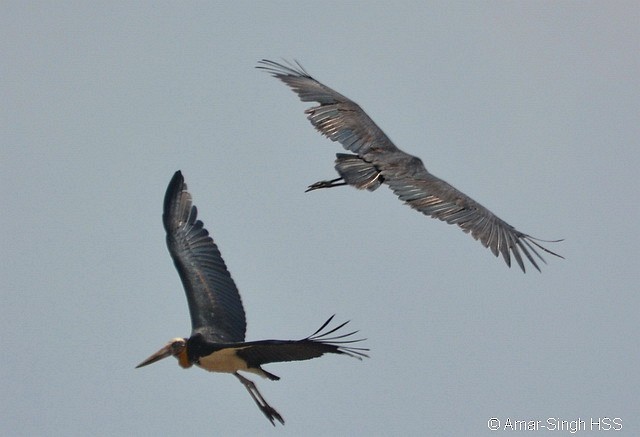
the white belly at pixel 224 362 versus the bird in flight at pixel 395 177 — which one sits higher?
the bird in flight at pixel 395 177

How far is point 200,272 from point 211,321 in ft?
3.90

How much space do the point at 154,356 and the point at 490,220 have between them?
4.94m

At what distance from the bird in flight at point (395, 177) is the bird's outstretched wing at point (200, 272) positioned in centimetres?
179

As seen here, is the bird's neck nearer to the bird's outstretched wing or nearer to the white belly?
the white belly

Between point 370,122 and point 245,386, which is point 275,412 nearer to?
point 245,386

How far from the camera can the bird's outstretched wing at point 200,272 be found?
2647 centimetres

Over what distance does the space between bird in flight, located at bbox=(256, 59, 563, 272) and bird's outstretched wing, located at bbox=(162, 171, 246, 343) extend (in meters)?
1.79

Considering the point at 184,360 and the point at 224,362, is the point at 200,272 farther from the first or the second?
the point at 224,362

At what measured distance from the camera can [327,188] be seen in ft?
92.2

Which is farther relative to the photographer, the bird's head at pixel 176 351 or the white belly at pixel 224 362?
the bird's head at pixel 176 351

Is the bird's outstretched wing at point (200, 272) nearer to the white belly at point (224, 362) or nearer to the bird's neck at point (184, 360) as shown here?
the bird's neck at point (184, 360)

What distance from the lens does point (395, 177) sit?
90.2 feet

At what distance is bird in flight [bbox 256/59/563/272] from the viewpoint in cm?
2652

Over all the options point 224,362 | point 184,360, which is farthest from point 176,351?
point 224,362
